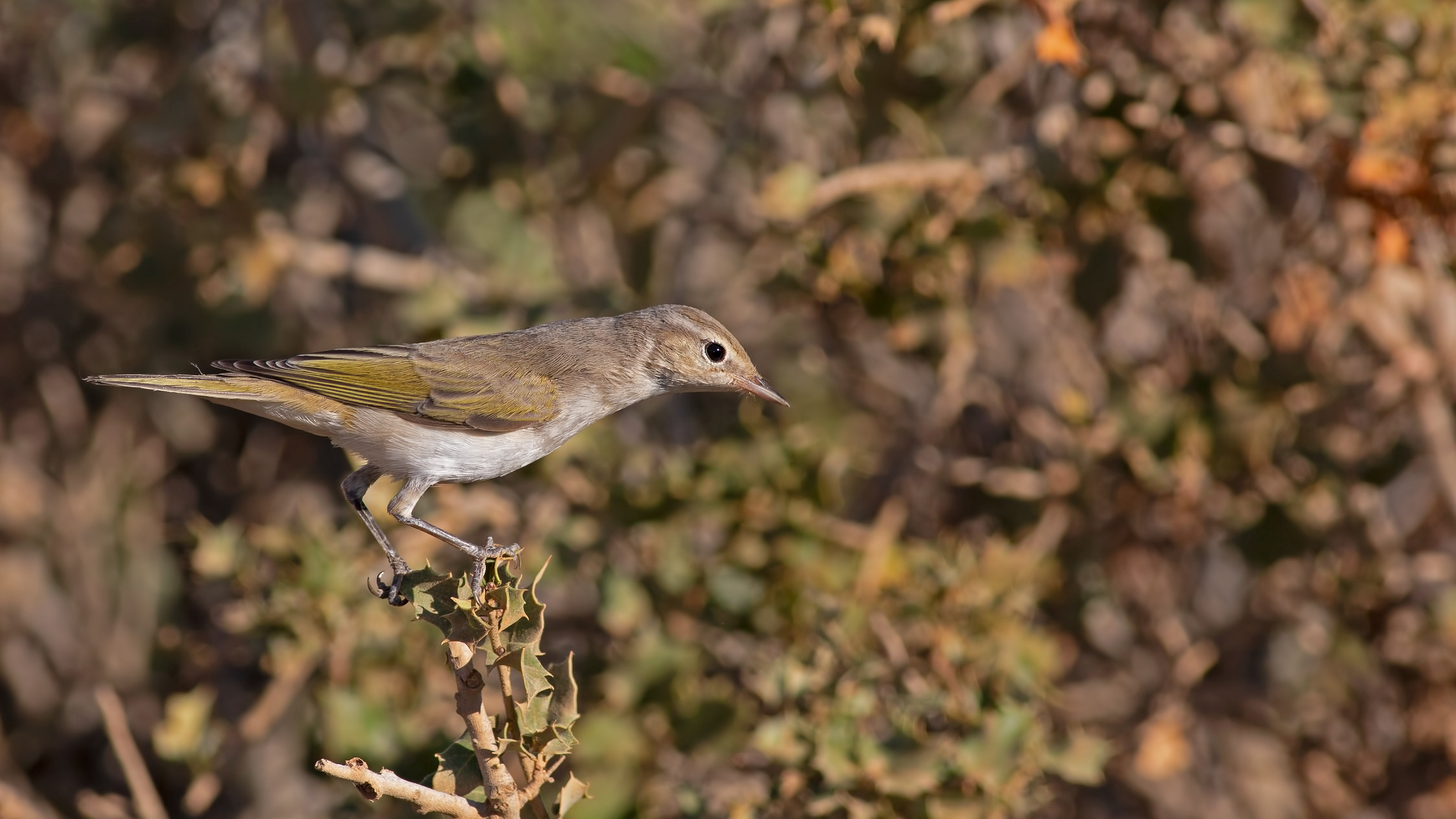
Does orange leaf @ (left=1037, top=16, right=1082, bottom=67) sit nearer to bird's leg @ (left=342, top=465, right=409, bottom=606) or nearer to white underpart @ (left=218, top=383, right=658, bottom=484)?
white underpart @ (left=218, top=383, right=658, bottom=484)

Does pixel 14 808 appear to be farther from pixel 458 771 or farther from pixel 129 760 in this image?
pixel 458 771

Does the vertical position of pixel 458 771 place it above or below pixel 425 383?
above

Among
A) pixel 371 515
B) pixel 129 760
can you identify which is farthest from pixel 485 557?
pixel 129 760

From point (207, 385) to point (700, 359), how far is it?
1311 millimetres

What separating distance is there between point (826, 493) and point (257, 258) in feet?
6.78

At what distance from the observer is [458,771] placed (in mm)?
2846

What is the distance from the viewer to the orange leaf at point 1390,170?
4.34m

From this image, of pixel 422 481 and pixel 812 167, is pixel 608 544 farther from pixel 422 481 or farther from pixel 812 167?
pixel 812 167

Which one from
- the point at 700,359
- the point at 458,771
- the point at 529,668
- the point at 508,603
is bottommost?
the point at 700,359

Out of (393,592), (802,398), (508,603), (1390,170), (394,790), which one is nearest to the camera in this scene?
(394,790)

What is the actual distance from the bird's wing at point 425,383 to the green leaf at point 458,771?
1.31 m

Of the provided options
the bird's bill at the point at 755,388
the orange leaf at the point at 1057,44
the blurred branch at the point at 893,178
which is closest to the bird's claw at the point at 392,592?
the bird's bill at the point at 755,388

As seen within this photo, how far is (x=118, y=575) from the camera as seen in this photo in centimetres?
622

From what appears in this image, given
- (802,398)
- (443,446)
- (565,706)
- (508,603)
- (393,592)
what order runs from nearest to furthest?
(508,603) < (565,706) < (393,592) < (443,446) < (802,398)
